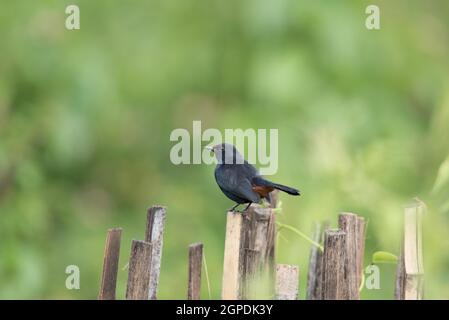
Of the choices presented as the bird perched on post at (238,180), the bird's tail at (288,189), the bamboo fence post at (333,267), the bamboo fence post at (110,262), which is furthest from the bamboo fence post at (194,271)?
the bird perched on post at (238,180)

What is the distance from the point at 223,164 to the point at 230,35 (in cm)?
405

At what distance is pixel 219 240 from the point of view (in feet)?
21.8

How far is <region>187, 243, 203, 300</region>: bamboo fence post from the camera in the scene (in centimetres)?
241

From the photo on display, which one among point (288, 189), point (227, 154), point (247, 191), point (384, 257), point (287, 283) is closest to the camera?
point (287, 283)

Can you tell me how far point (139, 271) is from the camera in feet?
7.74

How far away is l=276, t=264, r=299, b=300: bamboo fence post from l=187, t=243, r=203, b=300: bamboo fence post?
Result: 215 millimetres

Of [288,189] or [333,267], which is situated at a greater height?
[288,189]

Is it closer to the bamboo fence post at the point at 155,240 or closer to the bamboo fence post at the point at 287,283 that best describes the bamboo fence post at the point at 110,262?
the bamboo fence post at the point at 155,240

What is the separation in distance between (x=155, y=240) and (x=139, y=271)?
91 millimetres

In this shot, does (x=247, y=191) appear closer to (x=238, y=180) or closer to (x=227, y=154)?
(x=238, y=180)

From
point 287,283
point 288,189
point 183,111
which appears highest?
point 183,111

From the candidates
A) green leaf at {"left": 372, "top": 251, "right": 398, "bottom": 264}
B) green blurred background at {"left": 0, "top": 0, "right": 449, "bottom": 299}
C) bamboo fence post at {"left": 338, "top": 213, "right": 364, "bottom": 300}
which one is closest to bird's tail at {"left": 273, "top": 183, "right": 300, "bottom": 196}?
green leaf at {"left": 372, "top": 251, "right": 398, "bottom": 264}

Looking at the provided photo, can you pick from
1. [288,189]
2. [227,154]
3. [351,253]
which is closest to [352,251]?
[351,253]
